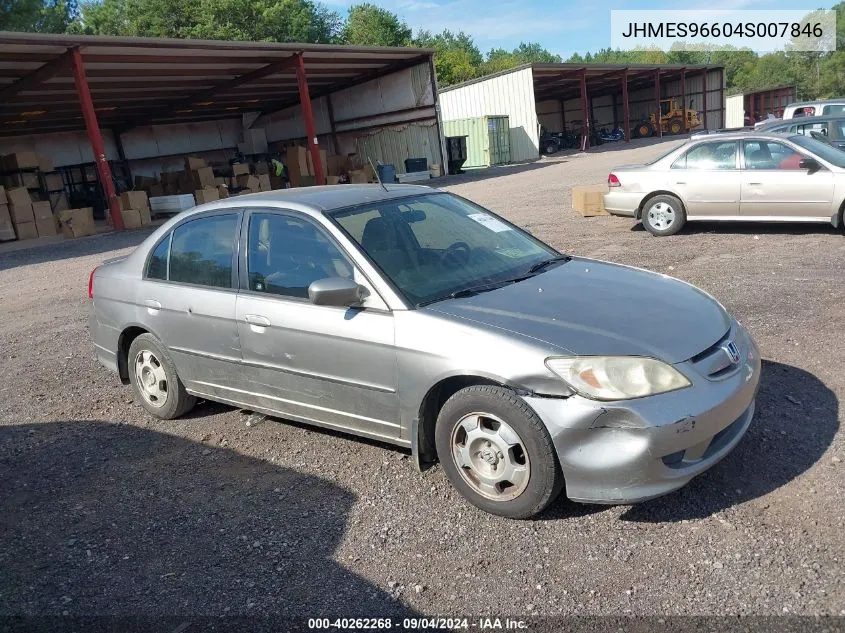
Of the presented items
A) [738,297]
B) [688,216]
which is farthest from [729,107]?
[738,297]

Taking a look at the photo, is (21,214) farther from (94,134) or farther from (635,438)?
(635,438)

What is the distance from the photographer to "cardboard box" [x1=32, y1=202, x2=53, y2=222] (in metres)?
20.2

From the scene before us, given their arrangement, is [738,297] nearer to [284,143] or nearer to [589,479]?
[589,479]

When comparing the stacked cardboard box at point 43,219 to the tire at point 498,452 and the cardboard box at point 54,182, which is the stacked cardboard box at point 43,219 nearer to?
the cardboard box at point 54,182

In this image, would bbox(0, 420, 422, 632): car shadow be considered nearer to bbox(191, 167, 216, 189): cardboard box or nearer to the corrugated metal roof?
the corrugated metal roof

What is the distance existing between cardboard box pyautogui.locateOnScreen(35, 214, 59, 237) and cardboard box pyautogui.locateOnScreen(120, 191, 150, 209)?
206 cm

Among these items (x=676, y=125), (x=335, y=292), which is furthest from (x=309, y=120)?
(x=676, y=125)

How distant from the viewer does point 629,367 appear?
3016 mm

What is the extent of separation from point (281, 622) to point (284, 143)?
113 ft

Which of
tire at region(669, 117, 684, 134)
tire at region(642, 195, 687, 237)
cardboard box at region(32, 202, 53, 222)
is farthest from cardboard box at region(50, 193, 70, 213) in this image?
tire at region(669, 117, 684, 134)

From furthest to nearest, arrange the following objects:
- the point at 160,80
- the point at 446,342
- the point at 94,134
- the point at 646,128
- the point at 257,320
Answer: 1. the point at 646,128
2. the point at 160,80
3. the point at 94,134
4. the point at 257,320
5. the point at 446,342

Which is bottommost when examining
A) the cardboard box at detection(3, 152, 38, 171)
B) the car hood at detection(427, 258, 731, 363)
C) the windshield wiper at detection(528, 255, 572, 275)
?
the car hood at detection(427, 258, 731, 363)

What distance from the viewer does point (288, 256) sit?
13.4 ft

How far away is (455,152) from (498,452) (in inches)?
1163
